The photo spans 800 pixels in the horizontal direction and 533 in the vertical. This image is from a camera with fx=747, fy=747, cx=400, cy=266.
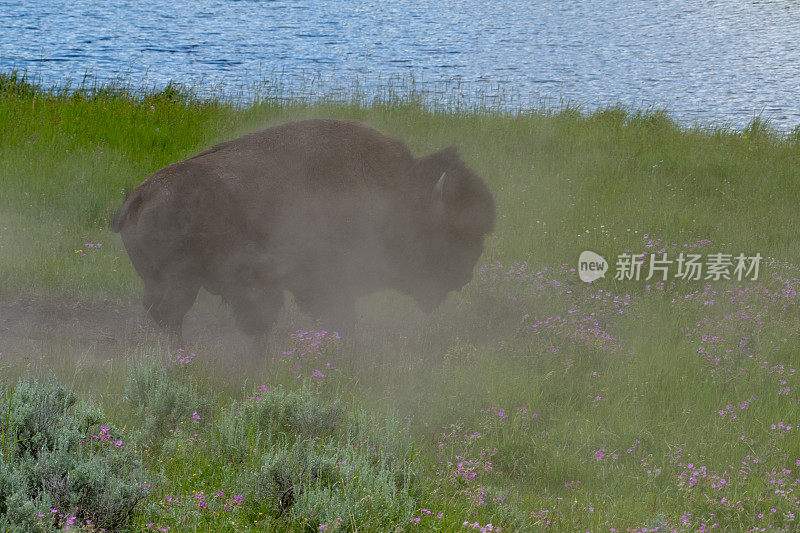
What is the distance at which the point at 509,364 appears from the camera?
6738 mm

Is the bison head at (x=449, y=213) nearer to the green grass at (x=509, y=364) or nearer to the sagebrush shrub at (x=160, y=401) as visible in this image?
the green grass at (x=509, y=364)

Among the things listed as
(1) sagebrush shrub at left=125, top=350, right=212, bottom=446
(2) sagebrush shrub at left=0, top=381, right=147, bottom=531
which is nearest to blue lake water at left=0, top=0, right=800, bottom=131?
(1) sagebrush shrub at left=125, top=350, right=212, bottom=446

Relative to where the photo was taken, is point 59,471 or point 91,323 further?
point 91,323

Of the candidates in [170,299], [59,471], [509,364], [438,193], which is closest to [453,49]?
[438,193]

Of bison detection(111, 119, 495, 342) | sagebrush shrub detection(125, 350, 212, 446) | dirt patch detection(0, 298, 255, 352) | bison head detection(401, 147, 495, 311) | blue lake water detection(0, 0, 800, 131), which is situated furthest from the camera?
blue lake water detection(0, 0, 800, 131)

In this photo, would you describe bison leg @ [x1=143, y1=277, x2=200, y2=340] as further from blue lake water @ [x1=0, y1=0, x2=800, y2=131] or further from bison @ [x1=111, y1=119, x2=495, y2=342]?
blue lake water @ [x1=0, y1=0, x2=800, y2=131]

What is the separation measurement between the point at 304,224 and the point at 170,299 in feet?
4.30

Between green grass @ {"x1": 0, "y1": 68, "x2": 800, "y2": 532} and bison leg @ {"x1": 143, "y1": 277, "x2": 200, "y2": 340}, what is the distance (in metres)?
0.39

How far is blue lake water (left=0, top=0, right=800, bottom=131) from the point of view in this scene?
1856 cm

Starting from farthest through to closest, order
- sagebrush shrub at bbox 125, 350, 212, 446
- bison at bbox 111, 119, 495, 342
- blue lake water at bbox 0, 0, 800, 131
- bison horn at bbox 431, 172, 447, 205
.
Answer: blue lake water at bbox 0, 0, 800, 131 < bison horn at bbox 431, 172, 447, 205 < bison at bbox 111, 119, 495, 342 < sagebrush shrub at bbox 125, 350, 212, 446

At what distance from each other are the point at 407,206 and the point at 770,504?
385 centimetres

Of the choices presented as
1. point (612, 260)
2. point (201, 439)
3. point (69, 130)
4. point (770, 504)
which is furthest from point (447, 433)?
point (69, 130)

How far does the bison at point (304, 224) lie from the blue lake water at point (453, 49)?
32.2ft

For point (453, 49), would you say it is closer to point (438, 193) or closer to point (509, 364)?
point (438, 193)
